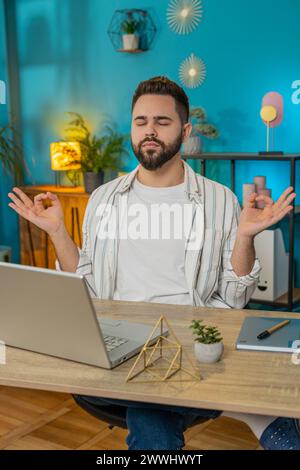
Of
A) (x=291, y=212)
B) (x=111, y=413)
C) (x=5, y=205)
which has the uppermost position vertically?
(x=291, y=212)

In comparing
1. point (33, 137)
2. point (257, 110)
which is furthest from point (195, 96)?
point (33, 137)

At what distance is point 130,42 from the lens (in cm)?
407

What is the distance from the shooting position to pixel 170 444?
148 centimetres

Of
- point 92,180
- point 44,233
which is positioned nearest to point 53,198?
point 92,180

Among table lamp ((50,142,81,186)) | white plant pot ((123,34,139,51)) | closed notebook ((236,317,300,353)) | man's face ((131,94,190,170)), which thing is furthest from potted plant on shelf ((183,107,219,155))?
closed notebook ((236,317,300,353))

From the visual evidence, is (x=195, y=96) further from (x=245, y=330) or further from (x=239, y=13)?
(x=245, y=330)

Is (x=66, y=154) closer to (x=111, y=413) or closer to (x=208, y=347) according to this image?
(x=111, y=413)

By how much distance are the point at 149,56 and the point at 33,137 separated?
119cm

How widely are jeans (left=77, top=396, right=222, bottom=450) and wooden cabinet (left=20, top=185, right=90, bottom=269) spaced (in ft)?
8.87

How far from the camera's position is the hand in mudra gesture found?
1767 millimetres

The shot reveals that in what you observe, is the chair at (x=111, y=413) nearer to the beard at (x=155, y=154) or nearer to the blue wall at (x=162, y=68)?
the beard at (x=155, y=154)

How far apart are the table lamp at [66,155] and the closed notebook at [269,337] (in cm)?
282

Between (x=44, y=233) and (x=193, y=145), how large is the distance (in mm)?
1374

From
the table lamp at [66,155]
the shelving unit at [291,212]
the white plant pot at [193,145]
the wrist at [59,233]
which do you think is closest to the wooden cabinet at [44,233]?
the table lamp at [66,155]
